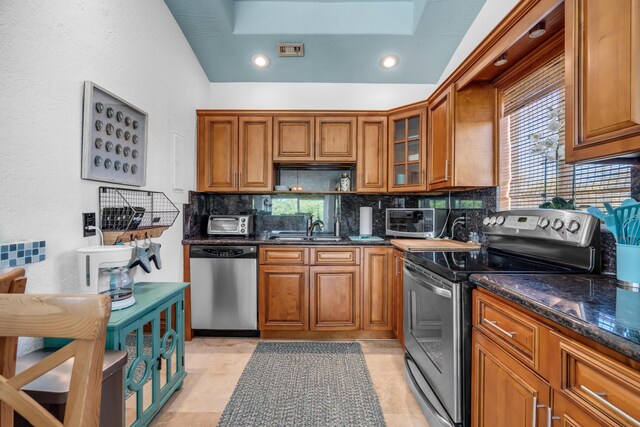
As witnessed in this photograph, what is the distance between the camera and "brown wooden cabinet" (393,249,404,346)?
99.0 inches

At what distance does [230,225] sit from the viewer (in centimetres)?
302

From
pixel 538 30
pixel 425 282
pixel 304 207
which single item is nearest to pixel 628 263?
pixel 425 282

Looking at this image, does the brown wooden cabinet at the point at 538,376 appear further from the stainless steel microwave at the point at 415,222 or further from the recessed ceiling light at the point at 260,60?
the recessed ceiling light at the point at 260,60

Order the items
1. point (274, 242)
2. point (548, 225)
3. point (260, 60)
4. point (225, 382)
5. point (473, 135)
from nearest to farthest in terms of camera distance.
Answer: point (548, 225), point (225, 382), point (473, 135), point (274, 242), point (260, 60)

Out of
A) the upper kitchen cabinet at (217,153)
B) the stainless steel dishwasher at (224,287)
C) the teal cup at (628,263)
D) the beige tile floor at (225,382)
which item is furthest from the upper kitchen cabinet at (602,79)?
the upper kitchen cabinet at (217,153)

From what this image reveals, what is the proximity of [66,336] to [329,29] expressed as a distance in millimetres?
2899

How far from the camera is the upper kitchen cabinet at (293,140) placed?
2.98 meters

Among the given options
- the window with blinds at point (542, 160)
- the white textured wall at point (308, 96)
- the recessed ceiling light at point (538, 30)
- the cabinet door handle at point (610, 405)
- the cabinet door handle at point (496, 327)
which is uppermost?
the white textured wall at point (308, 96)

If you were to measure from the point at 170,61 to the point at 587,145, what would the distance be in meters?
2.79

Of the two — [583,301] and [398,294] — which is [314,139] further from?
[583,301]

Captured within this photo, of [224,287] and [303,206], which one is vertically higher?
[303,206]

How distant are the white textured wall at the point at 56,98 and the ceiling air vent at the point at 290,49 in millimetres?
1079

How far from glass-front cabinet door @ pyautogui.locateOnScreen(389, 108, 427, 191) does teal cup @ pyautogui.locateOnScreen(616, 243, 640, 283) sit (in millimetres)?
1716

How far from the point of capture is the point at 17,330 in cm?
59
